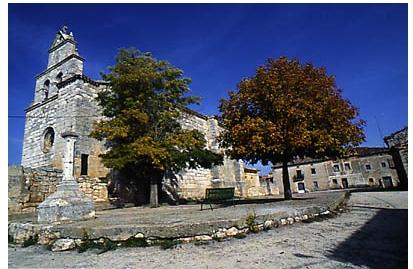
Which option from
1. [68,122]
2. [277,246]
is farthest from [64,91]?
[277,246]

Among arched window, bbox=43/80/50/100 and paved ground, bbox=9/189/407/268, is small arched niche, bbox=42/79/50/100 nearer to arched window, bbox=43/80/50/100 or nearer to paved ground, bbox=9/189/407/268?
arched window, bbox=43/80/50/100

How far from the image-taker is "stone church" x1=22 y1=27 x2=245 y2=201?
13.2 meters

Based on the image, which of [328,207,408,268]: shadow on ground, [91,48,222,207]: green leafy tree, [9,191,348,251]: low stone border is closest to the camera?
[328,207,408,268]: shadow on ground

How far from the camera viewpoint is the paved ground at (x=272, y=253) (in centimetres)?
329

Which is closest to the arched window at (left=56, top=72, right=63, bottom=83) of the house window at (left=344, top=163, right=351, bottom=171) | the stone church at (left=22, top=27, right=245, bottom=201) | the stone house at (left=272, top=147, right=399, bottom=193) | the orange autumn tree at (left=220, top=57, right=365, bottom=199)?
the stone church at (left=22, top=27, right=245, bottom=201)

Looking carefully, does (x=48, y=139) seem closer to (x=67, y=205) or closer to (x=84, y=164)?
(x=84, y=164)

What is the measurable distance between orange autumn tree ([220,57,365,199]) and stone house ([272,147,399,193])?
26.2 meters

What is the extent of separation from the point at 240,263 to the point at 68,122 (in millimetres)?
12840

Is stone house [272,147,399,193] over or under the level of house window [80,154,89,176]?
under

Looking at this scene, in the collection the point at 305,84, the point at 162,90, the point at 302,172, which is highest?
the point at 162,90

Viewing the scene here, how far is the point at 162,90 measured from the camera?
1264 centimetres

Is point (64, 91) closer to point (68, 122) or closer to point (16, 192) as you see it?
point (68, 122)

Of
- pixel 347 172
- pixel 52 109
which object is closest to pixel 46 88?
pixel 52 109

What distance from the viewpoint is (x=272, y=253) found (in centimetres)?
372
